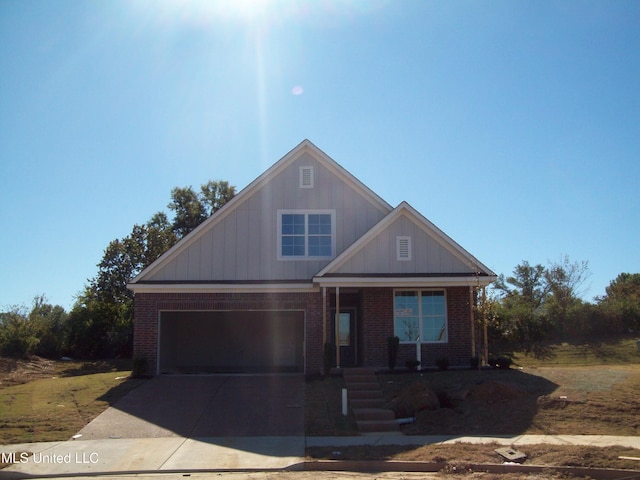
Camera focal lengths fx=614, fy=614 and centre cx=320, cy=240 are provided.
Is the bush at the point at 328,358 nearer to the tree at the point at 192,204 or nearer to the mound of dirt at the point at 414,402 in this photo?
the mound of dirt at the point at 414,402

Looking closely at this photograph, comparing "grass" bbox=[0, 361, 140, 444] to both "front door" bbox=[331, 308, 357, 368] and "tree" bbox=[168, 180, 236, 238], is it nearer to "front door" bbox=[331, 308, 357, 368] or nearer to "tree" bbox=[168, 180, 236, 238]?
Answer: "front door" bbox=[331, 308, 357, 368]

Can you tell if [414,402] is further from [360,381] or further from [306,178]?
[306,178]

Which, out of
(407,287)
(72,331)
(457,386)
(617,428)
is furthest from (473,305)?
(72,331)

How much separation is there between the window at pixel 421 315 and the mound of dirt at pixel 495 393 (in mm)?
4796

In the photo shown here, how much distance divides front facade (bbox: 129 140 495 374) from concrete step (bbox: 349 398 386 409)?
328cm

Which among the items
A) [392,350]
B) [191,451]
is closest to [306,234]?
[392,350]

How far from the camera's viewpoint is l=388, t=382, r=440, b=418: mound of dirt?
13.9 meters

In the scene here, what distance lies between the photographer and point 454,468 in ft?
31.5

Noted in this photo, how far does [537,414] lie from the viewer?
12.9 metres

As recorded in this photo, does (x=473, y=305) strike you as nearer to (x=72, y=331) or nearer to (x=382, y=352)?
(x=382, y=352)

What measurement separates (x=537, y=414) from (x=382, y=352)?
21.3 feet

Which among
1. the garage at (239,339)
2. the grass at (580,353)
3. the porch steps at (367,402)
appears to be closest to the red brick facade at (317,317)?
the porch steps at (367,402)

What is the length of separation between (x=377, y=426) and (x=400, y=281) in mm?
6036

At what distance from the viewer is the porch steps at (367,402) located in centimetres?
1316
